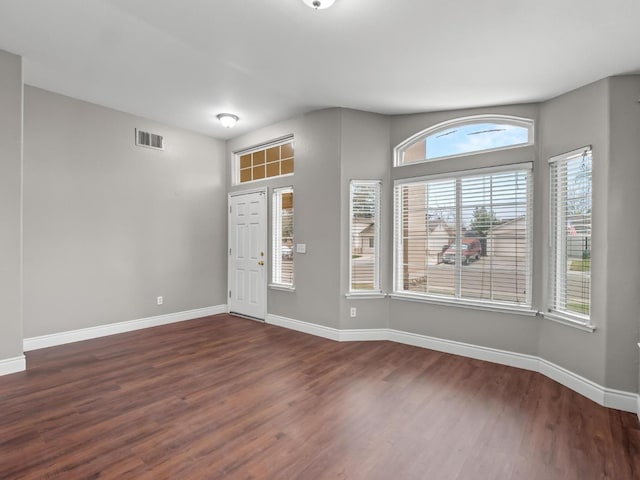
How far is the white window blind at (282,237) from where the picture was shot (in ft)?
16.1

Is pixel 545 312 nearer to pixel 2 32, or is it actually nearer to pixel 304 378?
pixel 304 378

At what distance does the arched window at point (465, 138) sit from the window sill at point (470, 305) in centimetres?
173

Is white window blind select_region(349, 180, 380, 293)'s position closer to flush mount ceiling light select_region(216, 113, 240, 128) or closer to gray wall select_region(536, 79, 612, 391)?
gray wall select_region(536, 79, 612, 391)

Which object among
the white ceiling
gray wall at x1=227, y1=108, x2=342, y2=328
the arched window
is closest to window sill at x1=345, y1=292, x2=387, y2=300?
gray wall at x1=227, y1=108, x2=342, y2=328

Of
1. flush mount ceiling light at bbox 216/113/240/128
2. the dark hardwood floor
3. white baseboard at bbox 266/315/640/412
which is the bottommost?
the dark hardwood floor

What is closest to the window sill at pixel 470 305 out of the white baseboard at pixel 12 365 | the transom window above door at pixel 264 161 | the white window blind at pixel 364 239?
the white window blind at pixel 364 239

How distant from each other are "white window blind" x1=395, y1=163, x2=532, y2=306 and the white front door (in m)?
2.16

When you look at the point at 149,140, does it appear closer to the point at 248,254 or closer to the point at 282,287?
the point at 248,254

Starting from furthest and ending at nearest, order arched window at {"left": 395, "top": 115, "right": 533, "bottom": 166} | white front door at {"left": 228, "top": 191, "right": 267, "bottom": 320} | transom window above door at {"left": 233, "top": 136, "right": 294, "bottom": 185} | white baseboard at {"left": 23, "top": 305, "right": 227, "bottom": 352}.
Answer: white front door at {"left": 228, "top": 191, "right": 267, "bottom": 320} < transom window above door at {"left": 233, "top": 136, "right": 294, "bottom": 185} < white baseboard at {"left": 23, "top": 305, "right": 227, "bottom": 352} < arched window at {"left": 395, "top": 115, "right": 533, "bottom": 166}

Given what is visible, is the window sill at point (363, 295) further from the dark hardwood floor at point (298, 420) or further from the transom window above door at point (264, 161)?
the transom window above door at point (264, 161)

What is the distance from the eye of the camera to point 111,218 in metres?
4.48

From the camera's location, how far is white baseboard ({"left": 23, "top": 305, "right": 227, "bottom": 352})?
3866mm

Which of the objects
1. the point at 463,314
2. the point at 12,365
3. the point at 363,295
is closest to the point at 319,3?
the point at 363,295

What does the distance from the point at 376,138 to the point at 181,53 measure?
2.44m
